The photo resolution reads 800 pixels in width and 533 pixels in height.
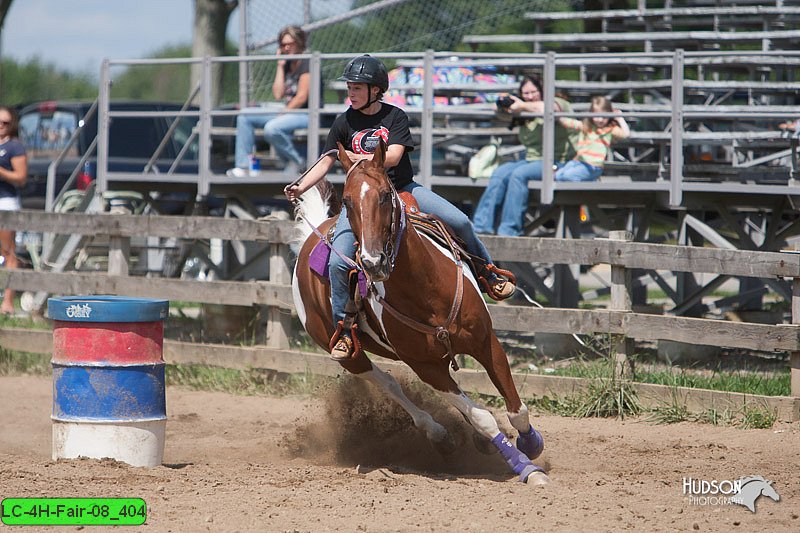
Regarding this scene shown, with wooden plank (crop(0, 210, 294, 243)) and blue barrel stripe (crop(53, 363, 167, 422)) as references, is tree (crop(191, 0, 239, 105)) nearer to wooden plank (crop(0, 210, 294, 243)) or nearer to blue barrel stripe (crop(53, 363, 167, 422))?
wooden plank (crop(0, 210, 294, 243))

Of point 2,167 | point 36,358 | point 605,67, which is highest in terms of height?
point 605,67

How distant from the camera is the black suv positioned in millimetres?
17094

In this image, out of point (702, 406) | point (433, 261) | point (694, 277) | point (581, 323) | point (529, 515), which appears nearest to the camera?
point (529, 515)

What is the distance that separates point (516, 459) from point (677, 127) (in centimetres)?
466

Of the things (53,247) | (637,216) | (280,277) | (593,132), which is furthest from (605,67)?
(53,247)

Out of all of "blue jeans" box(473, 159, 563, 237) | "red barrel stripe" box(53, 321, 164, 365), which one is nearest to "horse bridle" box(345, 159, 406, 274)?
"red barrel stripe" box(53, 321, 164, 365)

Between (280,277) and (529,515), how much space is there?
511 centimetres

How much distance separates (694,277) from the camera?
1240 cm

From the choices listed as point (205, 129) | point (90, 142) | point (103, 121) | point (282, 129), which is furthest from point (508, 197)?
point (90, 142)

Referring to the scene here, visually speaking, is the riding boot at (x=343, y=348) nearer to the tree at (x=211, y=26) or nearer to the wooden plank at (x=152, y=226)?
the wooden plank at (x=152, y=226)

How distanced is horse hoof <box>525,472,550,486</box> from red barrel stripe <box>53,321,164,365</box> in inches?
101

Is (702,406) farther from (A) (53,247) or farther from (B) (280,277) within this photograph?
(A) (53,247)

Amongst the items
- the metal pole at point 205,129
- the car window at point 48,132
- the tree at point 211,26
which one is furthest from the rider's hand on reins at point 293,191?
the tree at point 211,26

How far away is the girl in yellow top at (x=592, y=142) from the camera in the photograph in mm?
10961
